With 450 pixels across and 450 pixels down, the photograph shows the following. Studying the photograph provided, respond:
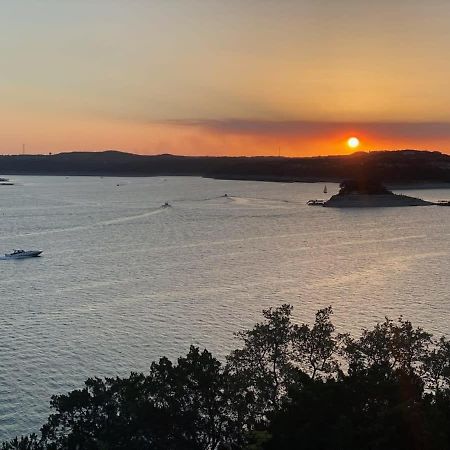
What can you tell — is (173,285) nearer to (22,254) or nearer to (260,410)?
(22,254)

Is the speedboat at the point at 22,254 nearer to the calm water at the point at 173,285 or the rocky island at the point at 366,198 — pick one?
the calm water at the point at 173,285

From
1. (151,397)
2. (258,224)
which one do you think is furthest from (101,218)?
(151,397)

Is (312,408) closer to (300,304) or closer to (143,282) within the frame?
(300,304)

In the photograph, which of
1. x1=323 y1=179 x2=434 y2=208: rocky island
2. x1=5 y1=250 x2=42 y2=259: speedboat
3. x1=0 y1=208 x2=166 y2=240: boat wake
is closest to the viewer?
x1=5 y1=250 x2=42 y2=259: speedboat

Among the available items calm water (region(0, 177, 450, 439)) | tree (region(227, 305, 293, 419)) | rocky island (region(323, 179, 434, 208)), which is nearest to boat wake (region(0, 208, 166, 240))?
calm water (region(0, 177, 450, 439))

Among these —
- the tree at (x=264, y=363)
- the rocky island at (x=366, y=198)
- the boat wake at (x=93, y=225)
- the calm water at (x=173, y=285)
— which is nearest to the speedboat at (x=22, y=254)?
the calm water at (x=173, y=285)

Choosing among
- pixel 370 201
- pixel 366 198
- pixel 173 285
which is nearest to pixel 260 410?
pixel 173 285

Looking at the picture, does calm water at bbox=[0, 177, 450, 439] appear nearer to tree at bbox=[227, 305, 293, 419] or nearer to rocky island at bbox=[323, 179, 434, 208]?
tree at bbox=[227, 305, 293, 419]
